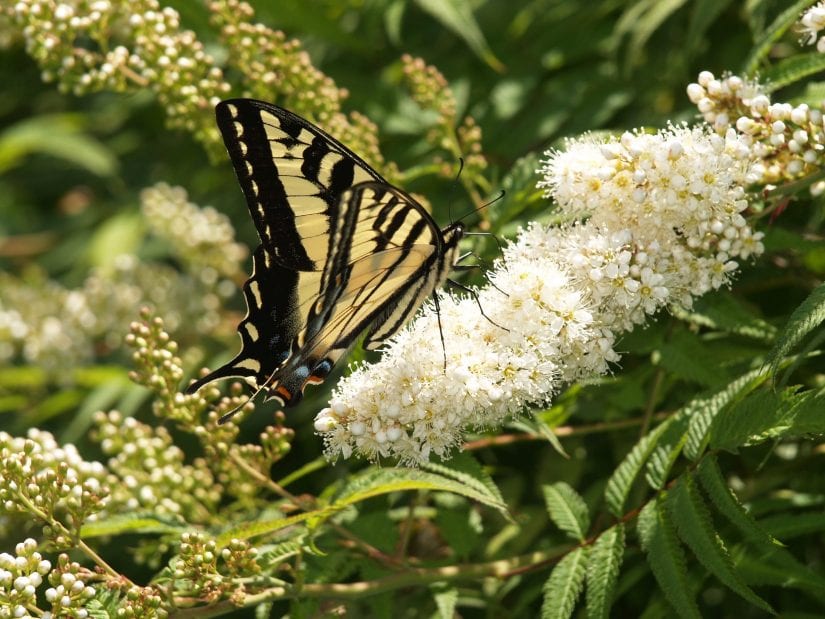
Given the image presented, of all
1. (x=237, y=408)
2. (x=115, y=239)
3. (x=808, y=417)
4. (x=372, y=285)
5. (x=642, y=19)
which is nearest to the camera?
(x=808, y=417)

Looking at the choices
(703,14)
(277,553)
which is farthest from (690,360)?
(277,553)

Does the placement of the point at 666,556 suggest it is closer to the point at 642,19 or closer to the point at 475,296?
the point at 475,296

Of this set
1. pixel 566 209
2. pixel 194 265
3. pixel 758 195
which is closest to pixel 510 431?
pixel 566 209

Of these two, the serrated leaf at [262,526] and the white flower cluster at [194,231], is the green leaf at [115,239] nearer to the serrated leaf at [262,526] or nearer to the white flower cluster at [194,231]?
the white flower cluster at [194,231]

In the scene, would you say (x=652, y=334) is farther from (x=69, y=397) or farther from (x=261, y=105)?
(x=69, y=397)

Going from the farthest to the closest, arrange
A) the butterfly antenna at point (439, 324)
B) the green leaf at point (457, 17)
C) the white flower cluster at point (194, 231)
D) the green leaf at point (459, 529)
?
the white flower cluster at point (194, 231)
the green leaf at point (457, 17)
the green leaf at point (459, 529)
the butterfly antenna at point (439, 324)

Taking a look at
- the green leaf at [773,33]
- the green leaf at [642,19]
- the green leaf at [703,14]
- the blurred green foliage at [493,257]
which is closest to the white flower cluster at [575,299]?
the blurred green foliage at [493,257]
